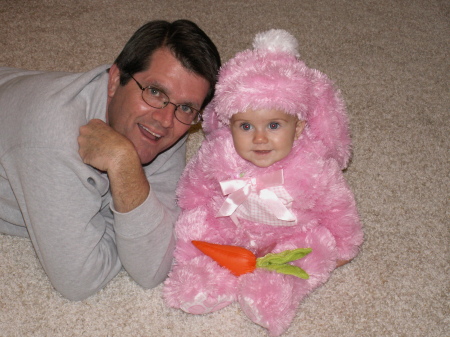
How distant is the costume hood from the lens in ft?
3.90

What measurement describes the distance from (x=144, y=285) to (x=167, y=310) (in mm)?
90

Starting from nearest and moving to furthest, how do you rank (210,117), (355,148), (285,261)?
1. (285,261)
2. (210,117)
3. (355,148)

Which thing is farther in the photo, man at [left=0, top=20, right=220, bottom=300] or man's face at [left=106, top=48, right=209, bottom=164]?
man's face at [left=106, top=48, right=209, bottom=164]

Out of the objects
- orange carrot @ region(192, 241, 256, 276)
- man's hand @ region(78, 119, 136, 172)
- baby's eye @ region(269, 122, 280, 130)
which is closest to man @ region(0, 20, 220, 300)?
Answer: man's hand @ region(78, 119, 136, 172)

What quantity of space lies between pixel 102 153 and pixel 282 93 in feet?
1.43

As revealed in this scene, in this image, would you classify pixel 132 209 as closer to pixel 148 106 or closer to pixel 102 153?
pixel 102 153

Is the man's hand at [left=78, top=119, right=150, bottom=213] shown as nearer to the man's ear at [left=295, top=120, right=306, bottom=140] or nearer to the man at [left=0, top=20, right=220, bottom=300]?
the man at [left=0, top=20, right=220, bottom=300]

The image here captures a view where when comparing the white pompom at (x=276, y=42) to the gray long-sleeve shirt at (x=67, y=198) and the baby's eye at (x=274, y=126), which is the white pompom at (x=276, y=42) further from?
the gray long-sleeve shirt at (x=67, y=198)

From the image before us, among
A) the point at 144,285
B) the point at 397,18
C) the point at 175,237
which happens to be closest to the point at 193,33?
the point at 175,237

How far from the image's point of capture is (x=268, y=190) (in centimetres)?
130

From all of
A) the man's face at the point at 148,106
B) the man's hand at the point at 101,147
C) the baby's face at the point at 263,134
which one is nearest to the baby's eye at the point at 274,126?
the baby's face at the point at 263,134

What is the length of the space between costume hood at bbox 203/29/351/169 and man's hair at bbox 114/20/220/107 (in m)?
0.08

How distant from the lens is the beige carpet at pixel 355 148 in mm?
1333

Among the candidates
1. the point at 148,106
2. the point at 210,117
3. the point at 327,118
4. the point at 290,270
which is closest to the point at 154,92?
the point at 148,106
